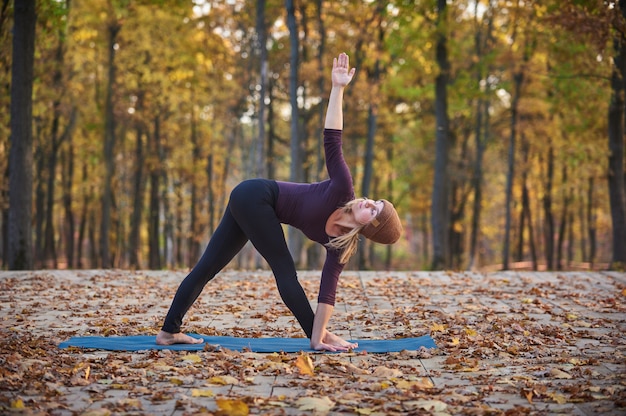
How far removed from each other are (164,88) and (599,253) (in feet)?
143

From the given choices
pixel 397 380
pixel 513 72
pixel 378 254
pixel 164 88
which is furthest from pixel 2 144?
pixel 378 254

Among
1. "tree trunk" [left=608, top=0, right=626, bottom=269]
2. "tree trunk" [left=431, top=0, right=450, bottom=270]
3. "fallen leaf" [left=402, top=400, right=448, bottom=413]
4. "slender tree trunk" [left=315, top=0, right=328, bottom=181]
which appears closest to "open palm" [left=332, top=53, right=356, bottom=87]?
"fallen leaf" [left=402, top=400, right=448, bottom=413]

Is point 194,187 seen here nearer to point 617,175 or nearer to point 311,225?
point 617,175

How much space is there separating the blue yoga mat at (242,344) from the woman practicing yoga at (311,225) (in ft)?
0.49

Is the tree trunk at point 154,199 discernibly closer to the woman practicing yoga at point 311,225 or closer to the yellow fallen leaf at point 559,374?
the woman practicing yoga at point 311,225

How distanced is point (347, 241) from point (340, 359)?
3.05ft

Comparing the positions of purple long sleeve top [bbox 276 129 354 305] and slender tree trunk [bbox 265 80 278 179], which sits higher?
slender tree trunk [bbox 265 80 278 179]

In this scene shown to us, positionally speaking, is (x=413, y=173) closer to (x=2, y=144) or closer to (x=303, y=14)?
(x=303, y=14)

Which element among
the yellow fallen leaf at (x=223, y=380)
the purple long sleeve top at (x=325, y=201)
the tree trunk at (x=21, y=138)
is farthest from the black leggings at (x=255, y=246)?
the tree trunk at (x=21, y=138)

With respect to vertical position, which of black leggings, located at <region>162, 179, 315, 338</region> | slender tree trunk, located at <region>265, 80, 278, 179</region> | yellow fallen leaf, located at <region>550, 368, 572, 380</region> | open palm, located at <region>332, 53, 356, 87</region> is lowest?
yellow fallen leaf, located at <region>550, 368, 572, 380</region>

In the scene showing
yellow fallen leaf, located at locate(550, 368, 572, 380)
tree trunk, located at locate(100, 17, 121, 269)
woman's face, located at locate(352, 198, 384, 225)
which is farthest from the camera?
tree trunk, located at locate(100, 17, 121, 269)

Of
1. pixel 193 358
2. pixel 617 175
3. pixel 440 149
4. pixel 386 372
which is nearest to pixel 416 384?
pixel 386 372

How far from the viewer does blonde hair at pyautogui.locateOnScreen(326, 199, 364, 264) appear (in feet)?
19.0

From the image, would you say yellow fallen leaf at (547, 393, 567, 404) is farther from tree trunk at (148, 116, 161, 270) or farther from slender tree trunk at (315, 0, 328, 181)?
tree trunk at (148, 116, 161, 270)
